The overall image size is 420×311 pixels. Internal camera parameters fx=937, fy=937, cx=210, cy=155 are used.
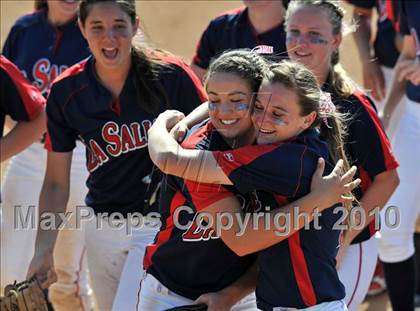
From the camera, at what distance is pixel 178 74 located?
371 cm

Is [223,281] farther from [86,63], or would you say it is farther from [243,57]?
[86,63]

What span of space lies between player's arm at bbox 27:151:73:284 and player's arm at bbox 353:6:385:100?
7.01 ft

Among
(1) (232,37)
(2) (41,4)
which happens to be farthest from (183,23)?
(1) (232,37)

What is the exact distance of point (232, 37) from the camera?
4.54m

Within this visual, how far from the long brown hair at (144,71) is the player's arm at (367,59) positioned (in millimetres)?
1907

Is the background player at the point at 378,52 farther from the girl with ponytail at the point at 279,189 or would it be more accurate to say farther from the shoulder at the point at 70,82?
the girl with ponytail at the point at 279,189

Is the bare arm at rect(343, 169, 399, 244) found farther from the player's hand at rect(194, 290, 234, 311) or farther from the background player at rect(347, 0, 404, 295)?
the background player at rect(347, 0, 404, 295)

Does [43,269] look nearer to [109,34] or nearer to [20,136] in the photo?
[20,136]

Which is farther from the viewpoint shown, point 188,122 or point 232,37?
point 232,37

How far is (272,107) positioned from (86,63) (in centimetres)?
131

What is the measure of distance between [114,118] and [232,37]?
3.45 ft

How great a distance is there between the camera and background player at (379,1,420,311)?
4.59 meters

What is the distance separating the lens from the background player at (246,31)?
4387 millimetres

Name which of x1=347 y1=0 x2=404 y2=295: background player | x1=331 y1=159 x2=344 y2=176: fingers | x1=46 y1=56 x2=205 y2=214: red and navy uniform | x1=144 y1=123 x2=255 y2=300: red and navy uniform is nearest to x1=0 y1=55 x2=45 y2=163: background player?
x1=46 y1=56 x2=205 y2=214: red and navy uniform
